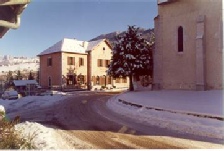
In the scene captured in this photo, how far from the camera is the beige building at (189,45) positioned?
56.8 ft

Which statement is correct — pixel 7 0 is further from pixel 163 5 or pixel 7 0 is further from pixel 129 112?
pixel 163 5

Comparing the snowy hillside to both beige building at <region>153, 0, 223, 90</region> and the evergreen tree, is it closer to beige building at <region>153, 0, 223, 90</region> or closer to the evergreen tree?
the evergreen tree

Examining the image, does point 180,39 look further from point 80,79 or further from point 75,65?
point 80,79

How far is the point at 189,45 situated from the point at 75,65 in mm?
20677

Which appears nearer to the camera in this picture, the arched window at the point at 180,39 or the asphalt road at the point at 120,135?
the asphalt road at the point at 120,135

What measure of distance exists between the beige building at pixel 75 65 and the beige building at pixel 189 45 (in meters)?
16.5

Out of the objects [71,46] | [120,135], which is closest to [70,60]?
[71,46]

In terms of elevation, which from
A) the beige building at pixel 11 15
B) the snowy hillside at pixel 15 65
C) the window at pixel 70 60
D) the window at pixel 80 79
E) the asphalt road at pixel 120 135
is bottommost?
the asphalt road at pixel 120 135

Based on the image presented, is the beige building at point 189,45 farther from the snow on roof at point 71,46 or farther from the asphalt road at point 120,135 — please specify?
the snow on roof at point 71,46

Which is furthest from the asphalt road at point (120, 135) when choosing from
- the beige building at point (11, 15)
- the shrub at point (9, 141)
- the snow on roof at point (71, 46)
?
the snow on roof at point (71, 46)

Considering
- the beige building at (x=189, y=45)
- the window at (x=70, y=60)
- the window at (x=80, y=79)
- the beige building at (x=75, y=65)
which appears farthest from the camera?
the window at (x=80, y=79)

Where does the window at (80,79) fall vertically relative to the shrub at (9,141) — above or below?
above

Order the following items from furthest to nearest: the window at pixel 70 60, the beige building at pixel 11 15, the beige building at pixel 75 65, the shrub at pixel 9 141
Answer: the window at pixel 70 60, the beige building at pixel 75 65, the shrub at pixel 9 141, the beige building at pixel 11 15

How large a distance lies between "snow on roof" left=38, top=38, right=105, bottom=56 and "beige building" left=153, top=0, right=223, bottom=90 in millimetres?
16995
